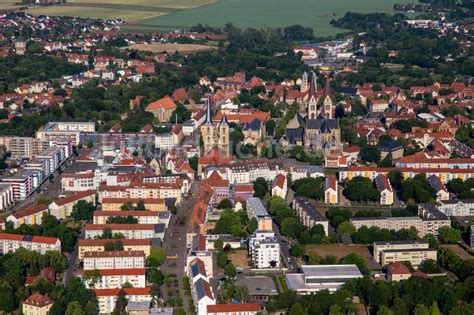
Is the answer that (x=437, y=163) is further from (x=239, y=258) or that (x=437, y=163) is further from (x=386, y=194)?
(x=239, y=258)

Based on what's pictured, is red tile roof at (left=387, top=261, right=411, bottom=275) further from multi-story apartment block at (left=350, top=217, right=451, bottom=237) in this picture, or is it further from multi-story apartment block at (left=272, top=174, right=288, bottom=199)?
multi-story apartment block at (left=272, top=174, right=288, bottom=199)

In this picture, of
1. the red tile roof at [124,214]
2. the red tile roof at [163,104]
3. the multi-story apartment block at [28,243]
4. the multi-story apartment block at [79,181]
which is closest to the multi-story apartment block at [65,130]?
the red tile roof at [163,104]

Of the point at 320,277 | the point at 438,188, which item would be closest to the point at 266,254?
the point at 320,277

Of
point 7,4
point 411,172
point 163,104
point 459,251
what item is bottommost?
point 459,251

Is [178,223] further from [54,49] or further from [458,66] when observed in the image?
[54,49]

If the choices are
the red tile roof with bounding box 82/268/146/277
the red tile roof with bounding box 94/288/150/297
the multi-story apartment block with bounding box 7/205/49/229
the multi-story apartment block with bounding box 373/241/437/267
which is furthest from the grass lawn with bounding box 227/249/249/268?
the multi-story apartment block with bounding box 7/205/49/229

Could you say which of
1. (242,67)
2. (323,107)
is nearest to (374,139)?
(323,107)
